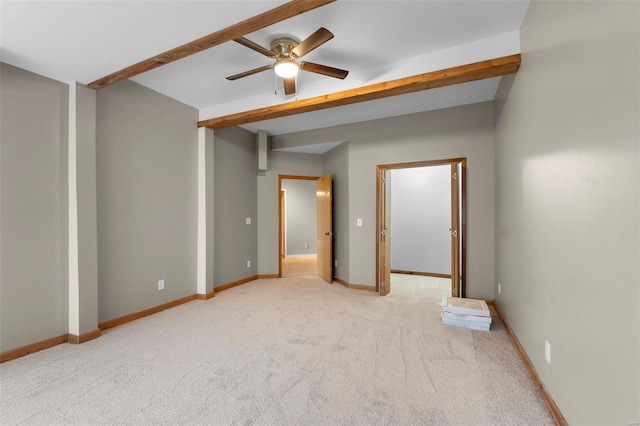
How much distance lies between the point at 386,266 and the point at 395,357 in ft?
6.57

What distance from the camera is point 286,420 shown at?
164cm

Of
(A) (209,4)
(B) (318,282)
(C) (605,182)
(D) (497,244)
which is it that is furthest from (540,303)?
(B) (318,282)

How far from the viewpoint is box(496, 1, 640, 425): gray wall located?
1048 millimetres

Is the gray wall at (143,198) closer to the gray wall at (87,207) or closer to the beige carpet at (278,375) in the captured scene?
the gray wall at (87,207)

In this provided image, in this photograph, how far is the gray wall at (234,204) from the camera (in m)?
4.42

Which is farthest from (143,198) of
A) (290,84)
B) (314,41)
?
(314,41)

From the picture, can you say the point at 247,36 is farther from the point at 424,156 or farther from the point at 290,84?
the point at 424,156

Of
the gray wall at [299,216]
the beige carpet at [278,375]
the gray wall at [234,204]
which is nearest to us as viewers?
the beige carpet at [278,375]

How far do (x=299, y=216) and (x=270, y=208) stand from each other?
3.09 metres

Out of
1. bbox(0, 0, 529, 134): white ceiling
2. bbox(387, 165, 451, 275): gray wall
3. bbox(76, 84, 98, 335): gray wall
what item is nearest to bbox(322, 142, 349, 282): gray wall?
bbox(387, 165, 451, 275): gray wall

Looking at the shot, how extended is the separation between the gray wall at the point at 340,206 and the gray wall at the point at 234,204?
1.43 m

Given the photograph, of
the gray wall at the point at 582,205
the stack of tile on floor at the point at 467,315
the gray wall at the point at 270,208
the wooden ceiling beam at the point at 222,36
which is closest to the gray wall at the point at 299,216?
the gray wall at the point at 270,208

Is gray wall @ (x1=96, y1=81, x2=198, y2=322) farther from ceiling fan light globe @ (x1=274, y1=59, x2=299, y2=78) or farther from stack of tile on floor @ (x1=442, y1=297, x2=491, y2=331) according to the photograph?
stack of tile on floor @ (x1=442, y1=297, x2=491, y2=331)

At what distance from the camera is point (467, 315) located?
300 cm
